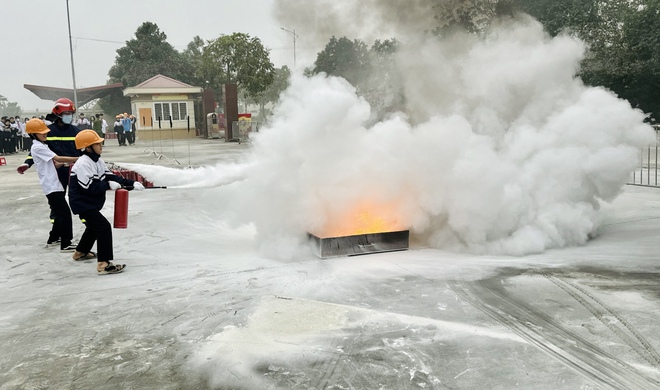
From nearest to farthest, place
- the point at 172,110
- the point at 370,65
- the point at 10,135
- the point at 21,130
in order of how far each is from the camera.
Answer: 1. the point at 370,65
2. the point at 10,135
3. the point at 21,130
4. the point at 172,110

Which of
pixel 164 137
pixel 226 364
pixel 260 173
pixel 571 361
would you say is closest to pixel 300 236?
pixel 260 173

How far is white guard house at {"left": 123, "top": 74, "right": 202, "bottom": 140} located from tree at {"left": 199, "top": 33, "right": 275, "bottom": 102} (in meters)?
2.40

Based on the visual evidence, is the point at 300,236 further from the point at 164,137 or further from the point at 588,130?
the point at 164,137

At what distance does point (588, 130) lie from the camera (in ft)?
24.8

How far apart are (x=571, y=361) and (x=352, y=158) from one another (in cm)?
393

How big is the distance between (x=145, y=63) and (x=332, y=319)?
55.9m

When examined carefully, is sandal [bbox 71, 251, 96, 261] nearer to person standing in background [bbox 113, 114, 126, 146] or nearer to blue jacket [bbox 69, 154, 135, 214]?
blue jacket [bbox 69, 154, 135, 214]

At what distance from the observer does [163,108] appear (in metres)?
39.0

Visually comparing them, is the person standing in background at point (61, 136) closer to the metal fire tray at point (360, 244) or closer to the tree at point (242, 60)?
the metal fire tray at point (360, 244)

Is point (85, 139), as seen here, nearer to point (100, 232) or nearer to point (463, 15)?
point (100, 232)

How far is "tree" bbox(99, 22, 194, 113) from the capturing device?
54.6 metres

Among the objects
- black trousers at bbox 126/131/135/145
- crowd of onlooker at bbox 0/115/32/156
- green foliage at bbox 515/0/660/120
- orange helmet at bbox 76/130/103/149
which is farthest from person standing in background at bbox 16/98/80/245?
black trousers at bbox 126/131/135/145

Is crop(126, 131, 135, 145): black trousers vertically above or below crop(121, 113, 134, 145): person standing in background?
below

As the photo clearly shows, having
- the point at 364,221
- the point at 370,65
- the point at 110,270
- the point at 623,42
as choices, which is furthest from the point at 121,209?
the point at 623,42
